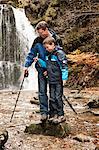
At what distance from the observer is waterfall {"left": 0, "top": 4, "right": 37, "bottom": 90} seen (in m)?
21.4

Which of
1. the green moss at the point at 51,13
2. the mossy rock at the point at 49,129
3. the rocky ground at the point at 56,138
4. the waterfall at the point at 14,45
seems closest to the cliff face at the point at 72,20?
the green moss at the point at 51,13

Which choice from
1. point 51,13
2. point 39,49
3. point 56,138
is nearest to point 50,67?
point 39,49

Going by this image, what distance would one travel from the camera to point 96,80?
18188 millimetres

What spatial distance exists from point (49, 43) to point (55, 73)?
539 millimetres

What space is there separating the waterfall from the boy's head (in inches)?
565

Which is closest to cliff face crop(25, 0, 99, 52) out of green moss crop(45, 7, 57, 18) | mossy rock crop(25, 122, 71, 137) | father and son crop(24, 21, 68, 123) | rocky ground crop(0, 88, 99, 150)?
green moss crop(45, 7, 57, 18)

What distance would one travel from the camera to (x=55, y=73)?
22.0ft

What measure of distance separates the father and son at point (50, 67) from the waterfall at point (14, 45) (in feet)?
45.8

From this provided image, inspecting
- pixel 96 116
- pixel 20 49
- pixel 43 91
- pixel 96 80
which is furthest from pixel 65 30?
pixel 43 91

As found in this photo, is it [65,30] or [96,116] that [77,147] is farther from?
[65,30]

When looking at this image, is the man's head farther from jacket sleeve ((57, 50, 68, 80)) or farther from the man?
jacket sleeve ((57, 50, 68, 80))

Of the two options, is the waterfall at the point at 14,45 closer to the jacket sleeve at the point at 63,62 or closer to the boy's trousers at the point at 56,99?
the boy's trousers at the point at 56,99

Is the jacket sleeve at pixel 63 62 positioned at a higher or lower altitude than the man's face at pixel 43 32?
lower

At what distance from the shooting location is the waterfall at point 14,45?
2139 centimetres
